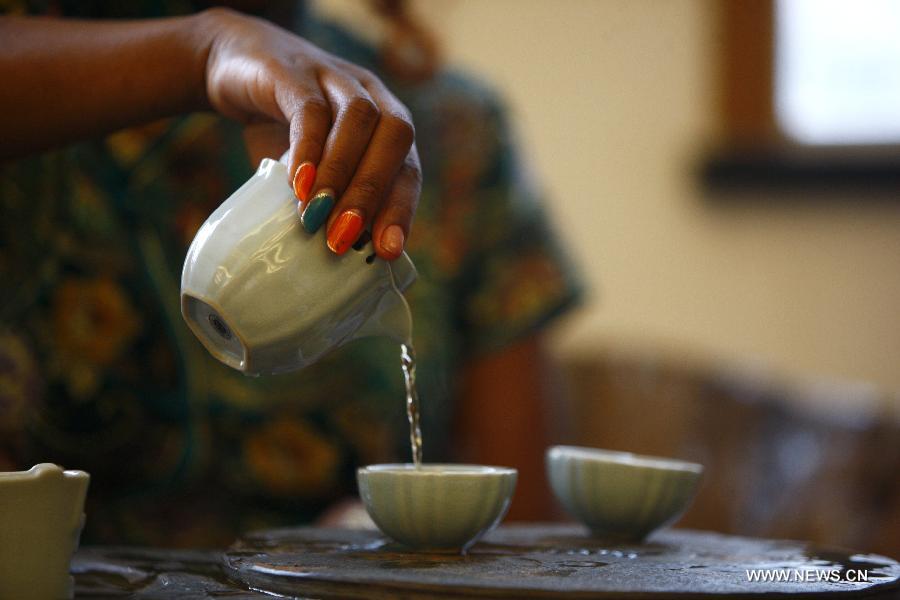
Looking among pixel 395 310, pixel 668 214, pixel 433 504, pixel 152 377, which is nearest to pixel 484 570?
pixel 433 504

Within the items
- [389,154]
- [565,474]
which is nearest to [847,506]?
[565,474]

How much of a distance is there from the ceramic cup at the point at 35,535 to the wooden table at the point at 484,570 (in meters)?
0.04

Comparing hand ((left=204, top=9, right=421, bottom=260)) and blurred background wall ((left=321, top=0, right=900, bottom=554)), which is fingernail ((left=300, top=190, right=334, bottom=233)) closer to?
hand ((left=204, top=9, right=421, bottom=260))

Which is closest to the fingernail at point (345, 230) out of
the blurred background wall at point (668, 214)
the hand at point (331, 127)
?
the hand at point (331, 127)

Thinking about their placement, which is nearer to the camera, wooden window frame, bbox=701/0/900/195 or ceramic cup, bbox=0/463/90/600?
ceramic cup, bbox=0/463/90/600

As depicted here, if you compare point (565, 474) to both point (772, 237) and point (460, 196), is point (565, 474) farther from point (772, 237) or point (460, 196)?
point (772, 237)

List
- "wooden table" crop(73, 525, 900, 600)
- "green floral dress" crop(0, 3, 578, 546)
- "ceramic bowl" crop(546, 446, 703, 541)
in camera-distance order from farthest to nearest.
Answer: "green floral dress" crop(0, 3, 578, 546)
"ceramic bowl" crop(546, 446, 703, 541)
"wooden table" crop(73, 525, 900, 600)

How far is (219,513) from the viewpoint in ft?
4.03

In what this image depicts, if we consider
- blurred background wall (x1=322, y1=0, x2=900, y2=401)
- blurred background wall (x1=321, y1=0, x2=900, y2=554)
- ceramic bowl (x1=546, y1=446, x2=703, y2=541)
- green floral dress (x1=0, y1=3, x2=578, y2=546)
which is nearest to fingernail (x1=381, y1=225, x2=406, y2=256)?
ceramic bowl (x1=546, y1=446, x2=703, y2=541)

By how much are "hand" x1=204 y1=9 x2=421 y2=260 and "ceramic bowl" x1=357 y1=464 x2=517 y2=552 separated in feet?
0.48

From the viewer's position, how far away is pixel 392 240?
0.61 m

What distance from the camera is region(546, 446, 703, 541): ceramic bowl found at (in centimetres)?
77

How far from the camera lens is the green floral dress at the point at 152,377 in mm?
1104

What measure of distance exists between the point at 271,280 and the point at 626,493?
0.32m
